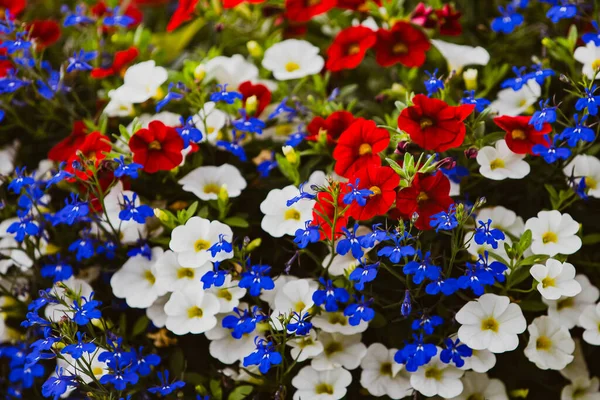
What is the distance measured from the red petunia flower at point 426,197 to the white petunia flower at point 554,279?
184mm

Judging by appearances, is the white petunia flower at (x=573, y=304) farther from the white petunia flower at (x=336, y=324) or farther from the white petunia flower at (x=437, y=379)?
the white petunia flower at (x=336, y=324)

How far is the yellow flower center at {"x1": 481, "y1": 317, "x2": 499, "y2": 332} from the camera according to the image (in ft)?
3.62

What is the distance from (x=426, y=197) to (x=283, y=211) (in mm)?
266

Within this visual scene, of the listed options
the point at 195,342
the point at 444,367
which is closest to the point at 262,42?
the point at 195,342

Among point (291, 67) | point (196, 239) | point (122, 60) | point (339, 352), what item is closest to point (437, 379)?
point (339, 352)

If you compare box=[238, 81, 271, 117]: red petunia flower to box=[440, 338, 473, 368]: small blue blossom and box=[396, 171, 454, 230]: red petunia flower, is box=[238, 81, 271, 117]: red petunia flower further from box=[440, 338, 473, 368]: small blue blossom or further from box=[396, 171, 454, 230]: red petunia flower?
→ box=[440, 338, 473, 368]: small blue blossom

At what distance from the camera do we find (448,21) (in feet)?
4.80

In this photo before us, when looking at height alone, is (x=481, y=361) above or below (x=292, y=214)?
below

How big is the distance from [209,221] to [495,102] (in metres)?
0.68

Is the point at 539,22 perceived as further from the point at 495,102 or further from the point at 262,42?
the point at 262,42

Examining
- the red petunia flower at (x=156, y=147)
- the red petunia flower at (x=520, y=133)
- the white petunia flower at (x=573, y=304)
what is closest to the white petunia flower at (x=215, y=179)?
the red petunia flower at (x=156, y=147)

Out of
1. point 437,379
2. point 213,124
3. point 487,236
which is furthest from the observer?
point 213,124

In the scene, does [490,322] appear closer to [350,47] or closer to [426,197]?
[426,197]

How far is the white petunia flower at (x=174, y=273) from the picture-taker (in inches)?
46.5
